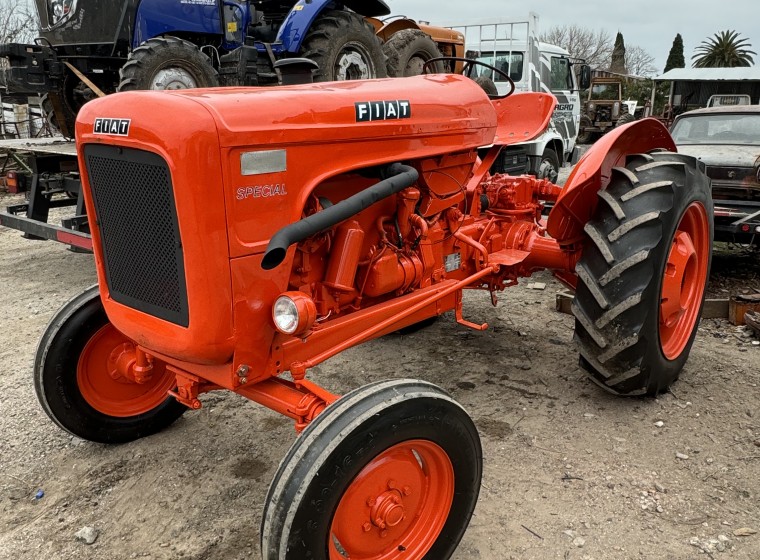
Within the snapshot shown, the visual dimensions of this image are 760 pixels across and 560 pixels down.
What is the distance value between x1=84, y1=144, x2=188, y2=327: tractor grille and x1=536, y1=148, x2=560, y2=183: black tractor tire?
8.30 meters

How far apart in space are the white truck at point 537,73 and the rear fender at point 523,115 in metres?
5.20

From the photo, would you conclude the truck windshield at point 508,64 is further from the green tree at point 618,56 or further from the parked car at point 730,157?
the green tree at point 618,56

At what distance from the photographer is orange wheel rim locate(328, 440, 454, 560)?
2131mm

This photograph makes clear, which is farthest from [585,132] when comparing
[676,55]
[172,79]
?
[676,55]

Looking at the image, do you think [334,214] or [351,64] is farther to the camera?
[351,64]

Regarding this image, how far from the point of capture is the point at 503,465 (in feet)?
9.90

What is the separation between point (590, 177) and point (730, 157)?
3.72m

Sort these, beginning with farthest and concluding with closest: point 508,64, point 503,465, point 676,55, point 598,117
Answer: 1. point 676,55
2. point 598,117
3. point 508,64
4. point 503,465

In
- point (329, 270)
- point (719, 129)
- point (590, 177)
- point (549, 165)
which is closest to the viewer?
point (329, 270)

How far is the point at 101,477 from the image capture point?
2.97 meters

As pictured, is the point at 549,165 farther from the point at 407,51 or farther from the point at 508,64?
the point at 407,51

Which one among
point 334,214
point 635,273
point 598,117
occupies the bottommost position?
point 598,117

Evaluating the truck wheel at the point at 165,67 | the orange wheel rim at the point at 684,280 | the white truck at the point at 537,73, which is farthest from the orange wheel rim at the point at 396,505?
the white truck at the point at 537,73

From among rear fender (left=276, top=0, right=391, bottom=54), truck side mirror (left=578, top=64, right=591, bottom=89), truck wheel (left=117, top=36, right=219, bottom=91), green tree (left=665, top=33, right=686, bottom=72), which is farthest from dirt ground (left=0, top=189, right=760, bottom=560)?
green tree (left=665, top=33, right=686, bottom=72)
